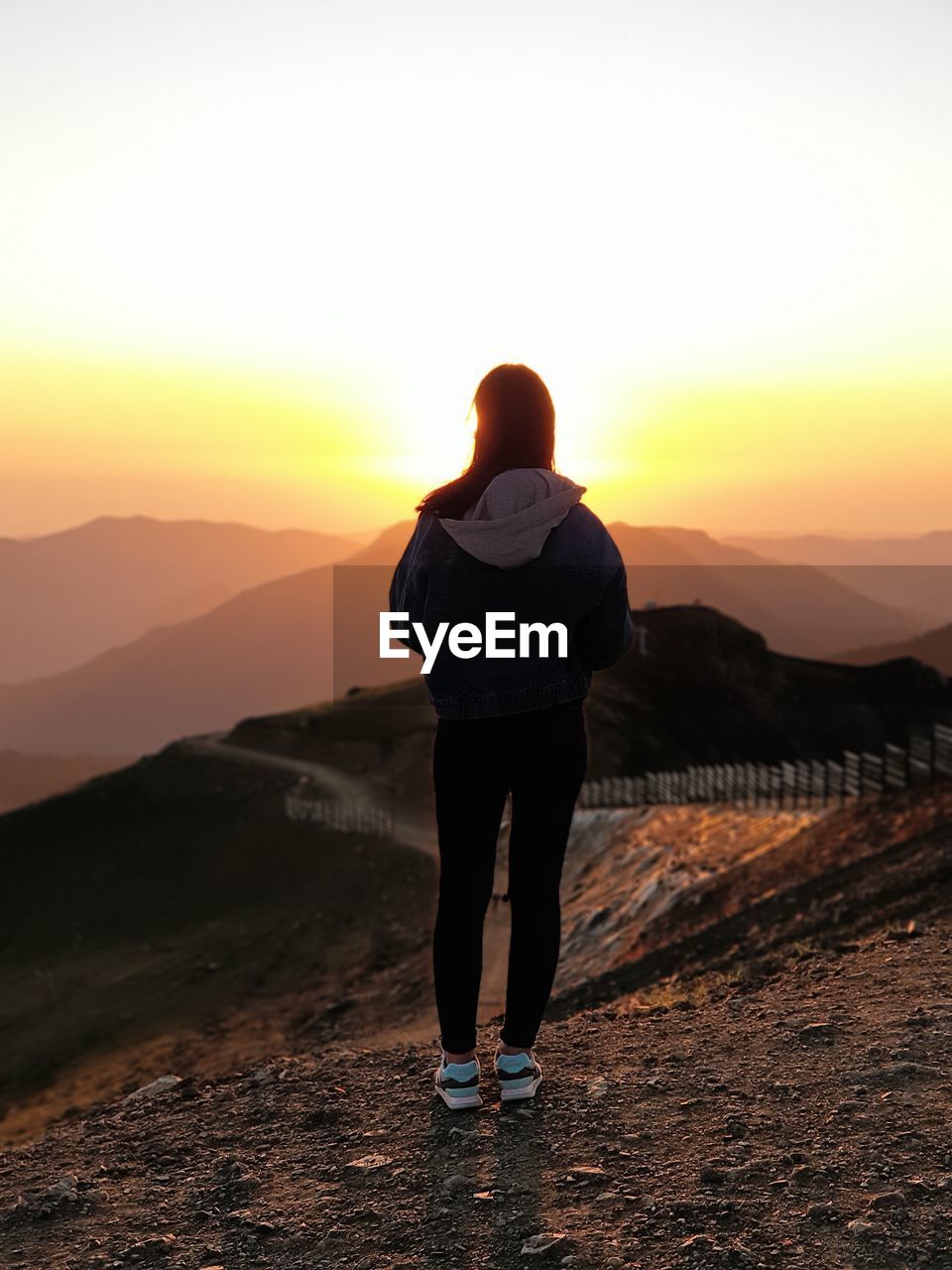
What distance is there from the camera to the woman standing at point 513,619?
11.7 ft

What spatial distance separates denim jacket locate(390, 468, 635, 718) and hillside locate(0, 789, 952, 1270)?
5.42 feet

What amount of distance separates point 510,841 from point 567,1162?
1.15 meters

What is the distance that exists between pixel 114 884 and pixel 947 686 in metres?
64.6

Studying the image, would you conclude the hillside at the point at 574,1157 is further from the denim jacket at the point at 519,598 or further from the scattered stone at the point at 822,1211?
the denim jacket at the point at 519,598

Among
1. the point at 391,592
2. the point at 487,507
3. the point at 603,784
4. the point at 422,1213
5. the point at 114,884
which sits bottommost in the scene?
the point at 114,884

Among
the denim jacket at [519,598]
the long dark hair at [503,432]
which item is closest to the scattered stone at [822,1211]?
the denim jacket at [519,598]

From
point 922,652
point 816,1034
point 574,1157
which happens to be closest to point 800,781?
point 816,1034

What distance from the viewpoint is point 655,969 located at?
9203 mm

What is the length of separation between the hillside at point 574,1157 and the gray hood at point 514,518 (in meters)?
2.17

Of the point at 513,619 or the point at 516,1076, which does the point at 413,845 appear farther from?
the point at 513,619

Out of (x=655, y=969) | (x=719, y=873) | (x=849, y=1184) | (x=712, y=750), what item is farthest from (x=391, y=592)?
(x=712, y=750)

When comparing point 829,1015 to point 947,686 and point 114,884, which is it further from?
point 947,686

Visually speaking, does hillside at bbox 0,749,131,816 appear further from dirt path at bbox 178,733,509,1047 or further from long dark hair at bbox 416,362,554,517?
long dark hair at bbox 416,362,554,517

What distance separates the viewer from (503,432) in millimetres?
3627
